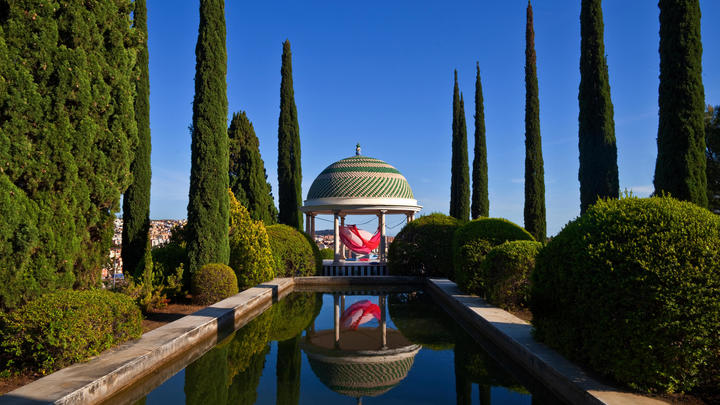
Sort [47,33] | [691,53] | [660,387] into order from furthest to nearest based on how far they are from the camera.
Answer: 1. [691,53]
2. [47,33]
3. [660,387]

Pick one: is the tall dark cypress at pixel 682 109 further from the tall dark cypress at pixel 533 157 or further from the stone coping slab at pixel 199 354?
the tall dark cypress at pixel 533 157

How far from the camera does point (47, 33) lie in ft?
25.2

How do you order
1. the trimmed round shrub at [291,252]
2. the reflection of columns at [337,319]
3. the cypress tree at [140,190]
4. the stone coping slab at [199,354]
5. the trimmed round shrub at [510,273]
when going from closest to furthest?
the stone coping slab at [199,354], the reflection of columns at [337,319], the trimmed round shrub at [510,273], the cypress tree at [140,190], the trimmed round shrub at [291,252]

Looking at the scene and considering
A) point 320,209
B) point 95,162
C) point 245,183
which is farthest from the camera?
point 320,209

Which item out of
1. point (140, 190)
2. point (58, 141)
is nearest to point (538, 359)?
point (58, 141)

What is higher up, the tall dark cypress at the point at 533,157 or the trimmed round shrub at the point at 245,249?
the tall dark cypress at the point at 533,157

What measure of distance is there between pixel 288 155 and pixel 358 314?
1455 centimetres

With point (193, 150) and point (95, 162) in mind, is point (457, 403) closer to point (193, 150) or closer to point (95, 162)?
point (95, 162)

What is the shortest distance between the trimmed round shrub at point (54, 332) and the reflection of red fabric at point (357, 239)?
23.0 m

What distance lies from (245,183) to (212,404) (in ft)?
54.6

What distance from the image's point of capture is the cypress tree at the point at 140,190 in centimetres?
1320

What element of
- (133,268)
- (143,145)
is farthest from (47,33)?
(133,268)

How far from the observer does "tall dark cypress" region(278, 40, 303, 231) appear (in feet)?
82.3

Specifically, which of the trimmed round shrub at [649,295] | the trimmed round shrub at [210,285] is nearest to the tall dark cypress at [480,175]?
the trimmed round shrub at [210,285]
